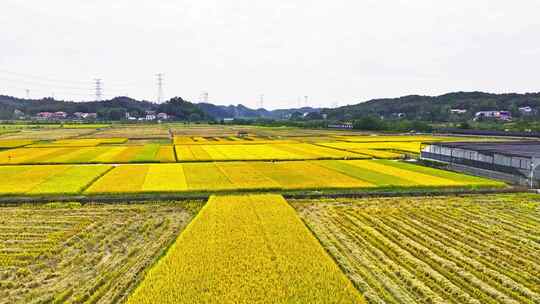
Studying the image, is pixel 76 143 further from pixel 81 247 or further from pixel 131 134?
pixel 81 247

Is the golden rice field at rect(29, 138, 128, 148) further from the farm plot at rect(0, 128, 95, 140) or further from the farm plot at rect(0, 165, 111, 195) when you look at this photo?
the farm plot at rect(0, 165, 111, 195)

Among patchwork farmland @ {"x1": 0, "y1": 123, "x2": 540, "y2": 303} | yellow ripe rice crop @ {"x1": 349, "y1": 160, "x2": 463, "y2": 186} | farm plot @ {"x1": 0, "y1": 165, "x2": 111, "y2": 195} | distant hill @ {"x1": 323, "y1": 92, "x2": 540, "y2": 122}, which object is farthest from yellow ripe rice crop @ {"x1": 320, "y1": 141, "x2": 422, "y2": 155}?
distant hill @ {"x1": 323, "y1": 92, "x2": 540, "y2": 122}

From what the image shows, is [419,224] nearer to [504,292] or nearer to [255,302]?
[504,292]

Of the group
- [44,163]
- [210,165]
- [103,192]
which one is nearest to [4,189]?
[103,192]

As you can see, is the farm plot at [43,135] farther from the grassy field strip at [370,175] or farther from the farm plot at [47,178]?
the grassy field strip at [370,175]

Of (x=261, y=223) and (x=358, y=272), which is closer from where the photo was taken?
(x=358, y=272)

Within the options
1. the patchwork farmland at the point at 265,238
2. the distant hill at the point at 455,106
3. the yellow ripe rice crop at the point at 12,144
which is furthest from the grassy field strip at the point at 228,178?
the distant hill at the point at 455,106
